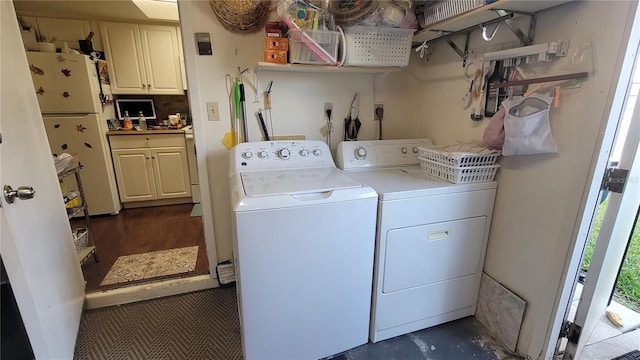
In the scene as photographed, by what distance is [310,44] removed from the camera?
143 centimetres

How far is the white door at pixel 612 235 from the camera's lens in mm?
1066

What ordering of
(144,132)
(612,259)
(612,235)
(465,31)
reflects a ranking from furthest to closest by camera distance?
1. (144,132)
2. (465,31)
3. (612,259)
4. (612,235)

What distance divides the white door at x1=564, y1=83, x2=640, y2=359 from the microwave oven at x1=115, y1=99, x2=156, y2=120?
3.99m

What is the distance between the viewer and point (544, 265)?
1.29 meters

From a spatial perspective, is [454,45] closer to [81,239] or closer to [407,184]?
[407,184]

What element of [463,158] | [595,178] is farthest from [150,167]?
[595,178]

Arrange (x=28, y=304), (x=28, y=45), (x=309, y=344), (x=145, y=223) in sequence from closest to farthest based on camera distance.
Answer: (x=28, y=304) → (x=309, y=344) → (x=28, y=45) → (x=145, y=223)

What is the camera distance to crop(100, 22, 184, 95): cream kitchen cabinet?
309cm

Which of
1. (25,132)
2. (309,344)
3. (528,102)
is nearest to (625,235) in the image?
(528,102)

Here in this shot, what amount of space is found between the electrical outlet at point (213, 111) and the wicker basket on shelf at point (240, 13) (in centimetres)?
42

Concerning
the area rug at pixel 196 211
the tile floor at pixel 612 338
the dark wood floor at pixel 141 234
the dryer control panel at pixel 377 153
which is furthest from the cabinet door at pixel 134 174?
the tile floor at pixel 612 338

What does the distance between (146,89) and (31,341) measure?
2891 millimetres

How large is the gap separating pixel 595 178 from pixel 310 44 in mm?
1304

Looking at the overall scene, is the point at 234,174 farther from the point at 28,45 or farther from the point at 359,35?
the point at 28,45
